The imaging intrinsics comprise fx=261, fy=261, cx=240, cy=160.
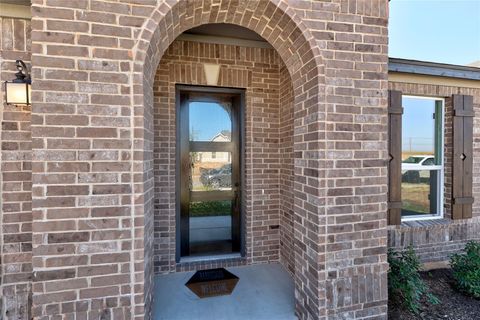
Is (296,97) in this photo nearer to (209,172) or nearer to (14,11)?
(209,172)

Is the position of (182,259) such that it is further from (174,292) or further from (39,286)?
(39,286)

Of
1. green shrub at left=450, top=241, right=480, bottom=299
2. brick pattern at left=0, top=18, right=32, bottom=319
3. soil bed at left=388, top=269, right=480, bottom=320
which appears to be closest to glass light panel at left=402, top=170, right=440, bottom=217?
green shrub at left=450, top=241, right=480, bottom=299

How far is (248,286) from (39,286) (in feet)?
6.89

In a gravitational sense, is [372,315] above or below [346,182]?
below

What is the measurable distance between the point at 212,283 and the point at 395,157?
113 inches

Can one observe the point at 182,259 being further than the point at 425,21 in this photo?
No

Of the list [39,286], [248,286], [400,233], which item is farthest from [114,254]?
[400,233]

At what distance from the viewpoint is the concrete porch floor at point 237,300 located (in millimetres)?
2596

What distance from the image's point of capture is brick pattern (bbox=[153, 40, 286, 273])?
3398 millimetres

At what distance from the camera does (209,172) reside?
3785 mm

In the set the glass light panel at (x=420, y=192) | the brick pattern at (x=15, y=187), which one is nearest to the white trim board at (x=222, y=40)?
the brick pattern at (x=15, y=187)

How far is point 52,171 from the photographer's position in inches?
70.7

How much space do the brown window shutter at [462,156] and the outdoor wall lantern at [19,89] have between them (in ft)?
16.4

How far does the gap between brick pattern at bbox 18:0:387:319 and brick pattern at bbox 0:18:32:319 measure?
1.97ft
